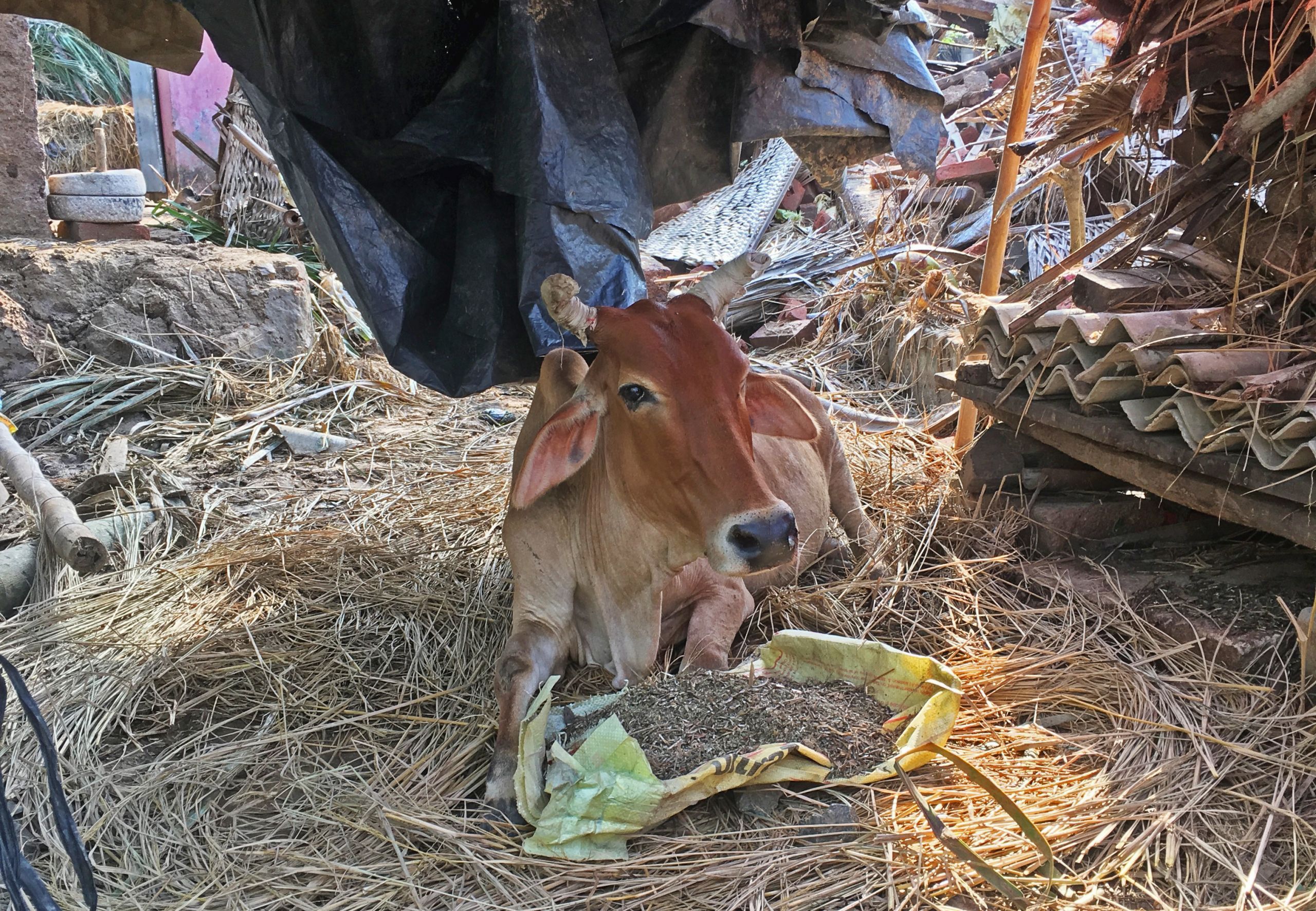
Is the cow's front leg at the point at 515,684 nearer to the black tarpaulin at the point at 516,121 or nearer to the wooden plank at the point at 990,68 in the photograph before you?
the black tarpaulin at the point at 516,121

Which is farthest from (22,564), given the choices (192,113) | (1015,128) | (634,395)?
(192,113)

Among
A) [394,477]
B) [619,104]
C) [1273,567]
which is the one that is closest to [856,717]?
[1273,567]

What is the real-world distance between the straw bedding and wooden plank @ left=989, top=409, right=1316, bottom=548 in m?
0.40

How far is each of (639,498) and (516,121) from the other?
113 centimetres

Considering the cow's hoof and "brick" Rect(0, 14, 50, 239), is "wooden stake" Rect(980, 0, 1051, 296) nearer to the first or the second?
the cow's hoof

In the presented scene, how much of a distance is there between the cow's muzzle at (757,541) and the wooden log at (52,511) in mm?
2266

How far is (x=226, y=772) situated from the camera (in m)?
2.86

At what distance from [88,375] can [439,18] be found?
13.0 ft

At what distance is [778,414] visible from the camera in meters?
3.18

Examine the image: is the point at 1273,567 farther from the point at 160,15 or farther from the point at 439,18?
the point at 160,15

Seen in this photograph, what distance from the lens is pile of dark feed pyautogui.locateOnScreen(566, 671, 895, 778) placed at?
263 cm

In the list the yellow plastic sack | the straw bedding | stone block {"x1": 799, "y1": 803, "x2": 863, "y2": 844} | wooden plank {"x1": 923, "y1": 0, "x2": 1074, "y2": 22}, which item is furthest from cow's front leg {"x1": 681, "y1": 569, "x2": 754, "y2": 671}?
wooden plank {"x1": 923, "y1": 0, "x2": 1074, "y2": 22}

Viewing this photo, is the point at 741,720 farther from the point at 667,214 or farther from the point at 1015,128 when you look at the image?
the point at 667,214

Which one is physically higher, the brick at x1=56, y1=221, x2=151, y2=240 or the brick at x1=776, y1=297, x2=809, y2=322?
the brick at x1=56, y1=221, x2=151, y2=240
